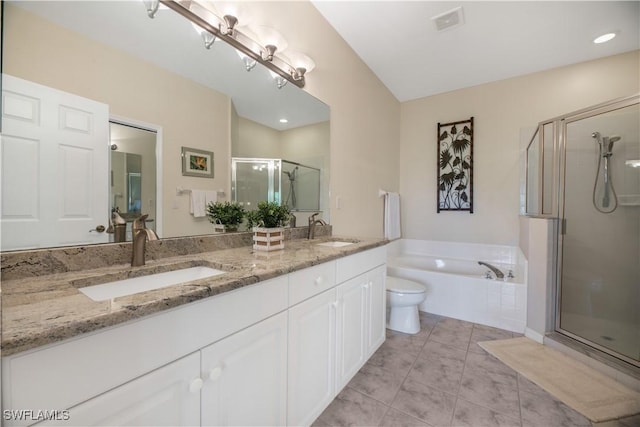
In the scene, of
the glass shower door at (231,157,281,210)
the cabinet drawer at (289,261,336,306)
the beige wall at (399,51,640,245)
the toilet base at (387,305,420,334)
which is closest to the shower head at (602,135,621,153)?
the beige wall at (399,51,640,245)

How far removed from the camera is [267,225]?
5.03ft

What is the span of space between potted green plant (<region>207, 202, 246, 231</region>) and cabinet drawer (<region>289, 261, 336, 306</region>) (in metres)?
0.57

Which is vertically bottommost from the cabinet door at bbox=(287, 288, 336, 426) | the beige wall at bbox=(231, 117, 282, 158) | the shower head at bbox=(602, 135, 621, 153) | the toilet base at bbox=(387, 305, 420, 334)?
the toilet base at bbox=(387, 305, 420, 334)

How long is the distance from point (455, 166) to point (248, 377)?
3352 millimetres

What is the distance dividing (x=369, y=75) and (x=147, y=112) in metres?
2.38

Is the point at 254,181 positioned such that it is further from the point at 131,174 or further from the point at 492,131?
the point at 492,131

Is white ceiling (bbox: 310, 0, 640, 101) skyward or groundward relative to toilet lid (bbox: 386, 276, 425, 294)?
skyward

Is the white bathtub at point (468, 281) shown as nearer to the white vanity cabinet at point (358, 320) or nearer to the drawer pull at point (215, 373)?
the white vanity cabinet at point (358, 320)

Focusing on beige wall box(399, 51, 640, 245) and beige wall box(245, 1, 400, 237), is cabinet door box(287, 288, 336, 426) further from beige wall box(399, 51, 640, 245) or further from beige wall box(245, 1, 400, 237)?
beige wall box(399, 51, 640, 245)

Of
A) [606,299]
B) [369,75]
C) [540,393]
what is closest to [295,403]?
[540,393]

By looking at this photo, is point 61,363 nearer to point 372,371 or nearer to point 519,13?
point 372,371

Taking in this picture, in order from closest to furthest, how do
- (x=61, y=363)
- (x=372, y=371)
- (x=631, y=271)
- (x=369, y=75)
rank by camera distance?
(x=61, y=363) → (x=372, y=371) → (x=631, y=271) → (x=369, y=75)

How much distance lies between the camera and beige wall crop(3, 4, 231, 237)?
0.82 metres

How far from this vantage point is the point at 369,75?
2.83 metres
